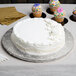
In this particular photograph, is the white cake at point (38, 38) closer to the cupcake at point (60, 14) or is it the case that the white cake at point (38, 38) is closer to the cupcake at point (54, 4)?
the cupcake at point (60, 14)

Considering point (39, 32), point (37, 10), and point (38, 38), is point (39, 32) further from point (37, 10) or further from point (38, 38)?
point (37, 10)

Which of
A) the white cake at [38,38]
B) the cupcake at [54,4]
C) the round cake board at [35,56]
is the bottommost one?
the round cake board at [35,56]

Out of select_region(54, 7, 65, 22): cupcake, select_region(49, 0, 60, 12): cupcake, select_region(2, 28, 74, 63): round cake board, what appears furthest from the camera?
select_region(49, 0, 60, 12): cupcake

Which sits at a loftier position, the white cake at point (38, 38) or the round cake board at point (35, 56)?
the white cake at point (38, 38)

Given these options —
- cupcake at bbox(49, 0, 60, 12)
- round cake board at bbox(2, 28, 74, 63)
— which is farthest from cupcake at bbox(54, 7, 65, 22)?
round cake board at bbox(2, 28, 74, 63)

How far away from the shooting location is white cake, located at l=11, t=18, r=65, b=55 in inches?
42.9

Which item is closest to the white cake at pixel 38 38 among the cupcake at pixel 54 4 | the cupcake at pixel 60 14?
the cupcake at pixel 60 14

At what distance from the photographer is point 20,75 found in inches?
43.1

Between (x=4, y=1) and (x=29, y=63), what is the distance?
126cm

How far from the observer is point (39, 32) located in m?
1.17

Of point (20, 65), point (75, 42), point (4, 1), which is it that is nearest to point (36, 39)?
point (20, 65)

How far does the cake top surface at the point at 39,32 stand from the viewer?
1.11 metres

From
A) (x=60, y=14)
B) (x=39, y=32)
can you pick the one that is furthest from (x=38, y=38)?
(x=60, y=14)

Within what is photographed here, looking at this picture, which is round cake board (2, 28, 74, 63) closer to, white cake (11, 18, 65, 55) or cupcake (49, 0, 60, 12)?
white cake (11, 18, 65, 55)
